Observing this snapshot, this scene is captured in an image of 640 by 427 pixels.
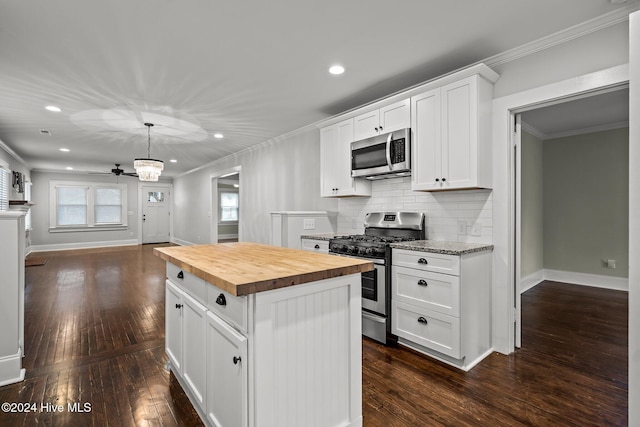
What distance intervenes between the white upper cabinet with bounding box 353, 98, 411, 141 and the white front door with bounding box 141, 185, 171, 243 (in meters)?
10.0

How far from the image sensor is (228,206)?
11.3 metres

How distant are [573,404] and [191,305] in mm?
2428

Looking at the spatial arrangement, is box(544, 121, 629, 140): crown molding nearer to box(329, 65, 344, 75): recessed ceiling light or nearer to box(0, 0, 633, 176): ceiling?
box(0, 0, 633, 176): ceiling

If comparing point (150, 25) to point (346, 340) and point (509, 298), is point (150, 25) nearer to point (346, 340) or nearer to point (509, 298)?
point (346, 340)

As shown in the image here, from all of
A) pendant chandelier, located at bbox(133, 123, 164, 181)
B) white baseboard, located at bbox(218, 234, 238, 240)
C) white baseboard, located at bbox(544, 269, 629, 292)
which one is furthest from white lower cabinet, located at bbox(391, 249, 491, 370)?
white baseboard, located at bbox(218, 234, 238, 240)

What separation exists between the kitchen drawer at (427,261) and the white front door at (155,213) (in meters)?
10.8

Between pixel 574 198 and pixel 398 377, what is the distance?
473 cm

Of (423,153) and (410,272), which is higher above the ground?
(423,153)

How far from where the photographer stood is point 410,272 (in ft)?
8.82

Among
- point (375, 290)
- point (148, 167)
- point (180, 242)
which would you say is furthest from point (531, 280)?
point (180, 242)

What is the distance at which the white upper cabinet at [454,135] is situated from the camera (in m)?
2.60

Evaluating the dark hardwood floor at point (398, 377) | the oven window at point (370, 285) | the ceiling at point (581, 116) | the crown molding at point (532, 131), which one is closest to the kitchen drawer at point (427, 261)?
the oven window at point (370, 285)

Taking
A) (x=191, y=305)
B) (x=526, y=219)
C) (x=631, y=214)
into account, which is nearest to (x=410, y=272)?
(x=631, y=214)

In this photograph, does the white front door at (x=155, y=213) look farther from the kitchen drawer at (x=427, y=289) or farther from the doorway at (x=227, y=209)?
the kitchen drawer at (x=427, y=289)
